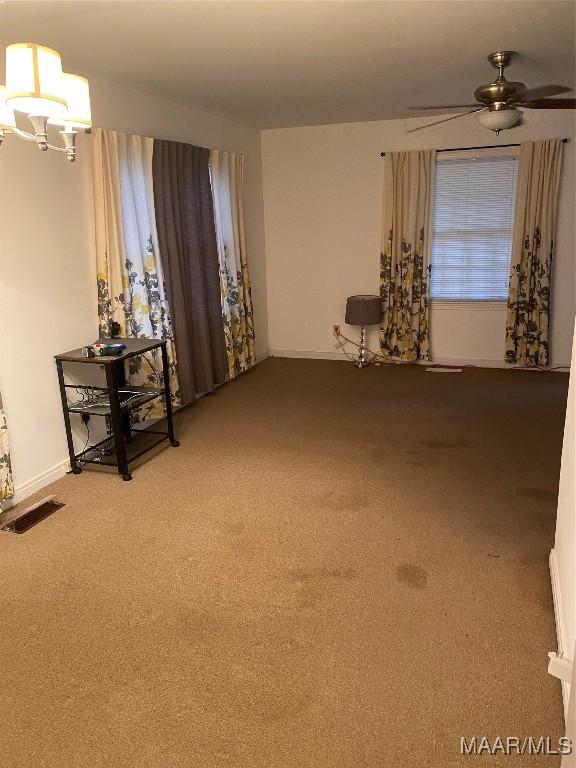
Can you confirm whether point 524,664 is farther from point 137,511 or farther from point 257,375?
point 257,375

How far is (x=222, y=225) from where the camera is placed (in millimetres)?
5281

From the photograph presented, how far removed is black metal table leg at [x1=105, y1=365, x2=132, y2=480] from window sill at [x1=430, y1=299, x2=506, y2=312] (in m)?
3.74

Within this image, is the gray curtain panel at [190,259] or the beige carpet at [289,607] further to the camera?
the gray curtain panel at [190,259]

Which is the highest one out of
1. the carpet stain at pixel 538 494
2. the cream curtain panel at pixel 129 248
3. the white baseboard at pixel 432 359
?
the cream curtain panel at pixel 129 248

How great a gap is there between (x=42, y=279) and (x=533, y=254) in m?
4.37

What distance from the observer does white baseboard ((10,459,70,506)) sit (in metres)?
3.29

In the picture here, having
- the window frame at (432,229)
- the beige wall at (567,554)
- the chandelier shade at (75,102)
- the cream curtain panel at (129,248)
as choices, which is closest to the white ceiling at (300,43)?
the cream curtain panel at (129,248)

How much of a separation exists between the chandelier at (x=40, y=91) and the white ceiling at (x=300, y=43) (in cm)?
94

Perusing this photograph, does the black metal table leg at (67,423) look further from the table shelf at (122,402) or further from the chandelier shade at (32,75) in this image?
the chandelier shade at (32,75)

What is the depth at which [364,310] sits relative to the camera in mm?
5797

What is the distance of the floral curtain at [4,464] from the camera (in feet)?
10.1

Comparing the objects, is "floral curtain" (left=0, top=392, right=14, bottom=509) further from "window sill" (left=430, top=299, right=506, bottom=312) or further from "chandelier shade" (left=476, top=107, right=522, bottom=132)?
"window sill" (left=430, top=299, right=506, bottom=312)

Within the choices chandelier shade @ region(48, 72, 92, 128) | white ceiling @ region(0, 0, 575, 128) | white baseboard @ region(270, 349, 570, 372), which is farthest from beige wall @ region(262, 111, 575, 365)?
chandelier shade @ region(48, 72, 92, 128)

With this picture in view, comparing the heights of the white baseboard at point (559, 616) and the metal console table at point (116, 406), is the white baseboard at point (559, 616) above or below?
below
